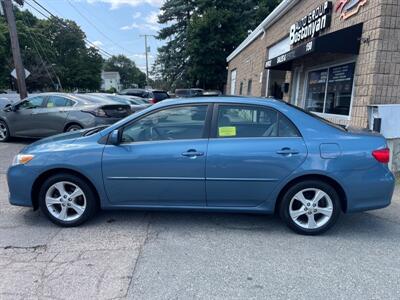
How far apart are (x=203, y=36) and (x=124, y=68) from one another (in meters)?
102

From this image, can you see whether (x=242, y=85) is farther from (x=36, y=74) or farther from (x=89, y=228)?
(x=36, y=74)

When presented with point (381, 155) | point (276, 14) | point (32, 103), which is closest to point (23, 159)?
point (381, 155)

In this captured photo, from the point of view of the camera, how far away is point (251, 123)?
12.9 feet

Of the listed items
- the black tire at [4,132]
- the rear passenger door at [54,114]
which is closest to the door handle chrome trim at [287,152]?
the rear passenger door at [54,114]

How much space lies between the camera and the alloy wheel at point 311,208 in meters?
3.80

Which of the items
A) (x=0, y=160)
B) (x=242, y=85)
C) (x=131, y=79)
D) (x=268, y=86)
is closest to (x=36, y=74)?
(x=242, y=85)

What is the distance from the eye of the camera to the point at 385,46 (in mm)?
6367

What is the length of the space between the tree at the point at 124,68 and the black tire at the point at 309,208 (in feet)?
410

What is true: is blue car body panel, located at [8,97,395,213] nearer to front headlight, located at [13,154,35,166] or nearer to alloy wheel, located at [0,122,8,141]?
front headlight, located at [13,154,35,166]

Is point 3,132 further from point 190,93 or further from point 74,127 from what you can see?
point 190,93

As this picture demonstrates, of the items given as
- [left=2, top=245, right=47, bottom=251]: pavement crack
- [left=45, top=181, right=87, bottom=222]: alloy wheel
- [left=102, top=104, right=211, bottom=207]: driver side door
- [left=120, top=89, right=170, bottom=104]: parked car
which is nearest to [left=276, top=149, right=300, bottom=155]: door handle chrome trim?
[left=102, top=104, right=211, bottom=207]: driver side door

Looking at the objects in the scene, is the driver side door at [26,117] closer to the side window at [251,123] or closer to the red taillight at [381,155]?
the side window at [251,123]

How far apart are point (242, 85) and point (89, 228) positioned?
62.7ft

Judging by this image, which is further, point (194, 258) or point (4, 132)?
point (4, 132)
